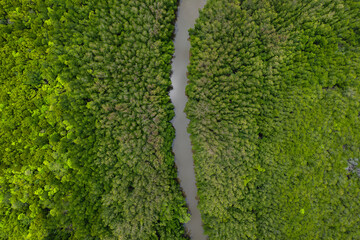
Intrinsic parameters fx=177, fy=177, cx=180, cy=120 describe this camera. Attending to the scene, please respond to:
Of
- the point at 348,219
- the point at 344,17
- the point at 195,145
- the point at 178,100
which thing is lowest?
the point at 348,219

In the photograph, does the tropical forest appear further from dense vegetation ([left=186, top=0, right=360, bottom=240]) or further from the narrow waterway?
the narrow waterway

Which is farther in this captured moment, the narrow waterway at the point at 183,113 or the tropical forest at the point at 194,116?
the narrow waterway at the point at 183,113

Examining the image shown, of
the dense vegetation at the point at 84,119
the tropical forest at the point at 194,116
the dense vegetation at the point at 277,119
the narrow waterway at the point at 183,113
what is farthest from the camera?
the narrow waterway at the point at 183,113

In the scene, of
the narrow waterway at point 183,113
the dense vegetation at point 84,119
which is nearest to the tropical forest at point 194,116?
the dense vegetation at point 84,119

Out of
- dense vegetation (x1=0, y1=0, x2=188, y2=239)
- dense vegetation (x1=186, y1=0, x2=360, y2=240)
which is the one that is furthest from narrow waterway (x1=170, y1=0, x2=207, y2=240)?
dense vegetation (x1=0, y1=0, x2=188, y2=239)

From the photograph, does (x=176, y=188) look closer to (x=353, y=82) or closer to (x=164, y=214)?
(x=164, y=214)

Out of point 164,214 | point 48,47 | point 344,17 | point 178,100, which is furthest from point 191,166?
point 344,17

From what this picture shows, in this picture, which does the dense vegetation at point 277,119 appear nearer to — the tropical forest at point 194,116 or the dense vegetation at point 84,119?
the tropical forest at point 194,116
